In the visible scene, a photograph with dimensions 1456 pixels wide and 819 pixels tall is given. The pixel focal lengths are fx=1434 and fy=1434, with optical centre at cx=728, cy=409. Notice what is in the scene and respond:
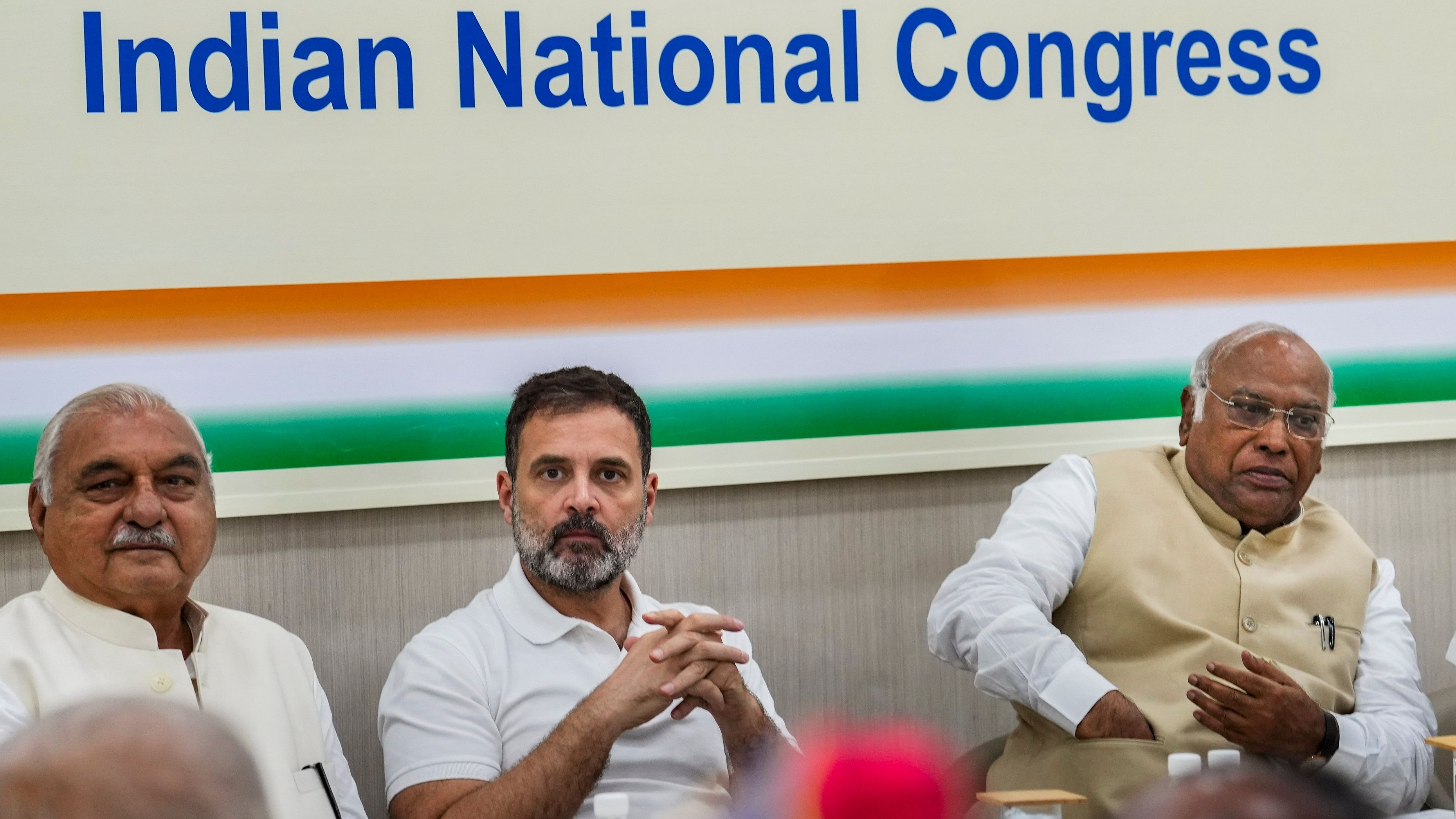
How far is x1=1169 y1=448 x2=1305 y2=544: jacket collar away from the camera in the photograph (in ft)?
9.93

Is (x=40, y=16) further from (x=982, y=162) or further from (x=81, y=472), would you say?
(x=982, y=162)

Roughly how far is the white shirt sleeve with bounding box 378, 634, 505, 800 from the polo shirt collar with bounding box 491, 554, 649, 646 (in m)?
0.12

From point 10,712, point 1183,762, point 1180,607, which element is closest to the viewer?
point 1183,762

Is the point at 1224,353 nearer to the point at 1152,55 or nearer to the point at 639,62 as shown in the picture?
the point at 1152,55

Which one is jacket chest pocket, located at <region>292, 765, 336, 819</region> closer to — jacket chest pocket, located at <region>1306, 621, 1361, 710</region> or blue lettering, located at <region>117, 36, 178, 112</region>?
blue lettering, located at <region>117, 36, 178, 112</region>

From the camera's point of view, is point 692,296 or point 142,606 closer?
point 142,606

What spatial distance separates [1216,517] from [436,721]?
166 cm

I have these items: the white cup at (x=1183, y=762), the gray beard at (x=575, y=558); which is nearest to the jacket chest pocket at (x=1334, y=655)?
the white cup at (x=1183, y=762)

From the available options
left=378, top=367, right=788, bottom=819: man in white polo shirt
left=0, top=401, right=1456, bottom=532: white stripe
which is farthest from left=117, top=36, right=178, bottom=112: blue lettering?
left=378, top=367, right=788, bottom=819: man in white polo shirt

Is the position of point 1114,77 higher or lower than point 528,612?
higher

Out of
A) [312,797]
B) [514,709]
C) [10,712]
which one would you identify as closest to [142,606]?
[10,712]

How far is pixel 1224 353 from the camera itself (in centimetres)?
312

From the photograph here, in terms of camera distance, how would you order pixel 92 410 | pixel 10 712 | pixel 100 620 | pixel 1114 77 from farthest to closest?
pixel 1114 77 < pixel 92 410 < pixel 100 620 < pixel 10 712

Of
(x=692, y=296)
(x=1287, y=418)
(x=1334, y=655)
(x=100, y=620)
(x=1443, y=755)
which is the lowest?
(x=1443, y=755)
